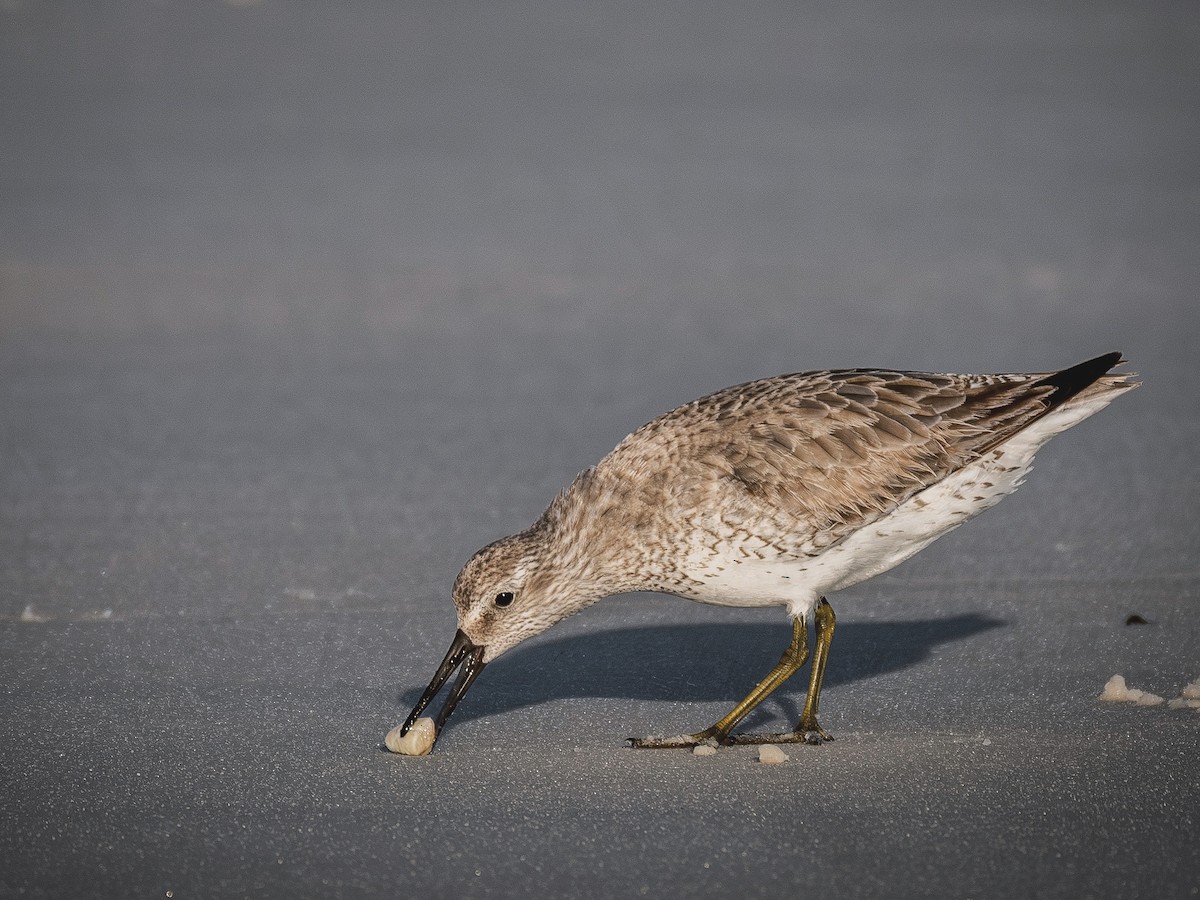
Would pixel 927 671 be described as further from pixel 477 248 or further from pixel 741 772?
pixel 477 248

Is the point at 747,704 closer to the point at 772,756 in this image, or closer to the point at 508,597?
the point at 772,756

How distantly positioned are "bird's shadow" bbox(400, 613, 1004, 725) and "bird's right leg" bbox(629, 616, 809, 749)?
0.90 ft

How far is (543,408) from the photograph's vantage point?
8.05 m

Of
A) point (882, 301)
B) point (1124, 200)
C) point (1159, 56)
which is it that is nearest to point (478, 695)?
point (882, 301)

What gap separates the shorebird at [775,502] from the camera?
195 inches

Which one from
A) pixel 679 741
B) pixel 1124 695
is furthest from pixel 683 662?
pixel 1124 695

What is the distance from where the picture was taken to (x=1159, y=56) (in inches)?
547

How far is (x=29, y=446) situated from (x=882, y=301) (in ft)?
16.8

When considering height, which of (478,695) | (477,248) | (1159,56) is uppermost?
(1159,56)

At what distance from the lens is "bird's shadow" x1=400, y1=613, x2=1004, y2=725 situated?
5328mm

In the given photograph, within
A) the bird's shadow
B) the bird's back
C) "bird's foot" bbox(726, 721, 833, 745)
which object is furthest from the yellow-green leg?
the bird's back

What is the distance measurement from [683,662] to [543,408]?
2723 mm

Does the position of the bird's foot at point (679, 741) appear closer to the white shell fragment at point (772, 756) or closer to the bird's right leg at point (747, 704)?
the bird's right leg at point (747, 704)

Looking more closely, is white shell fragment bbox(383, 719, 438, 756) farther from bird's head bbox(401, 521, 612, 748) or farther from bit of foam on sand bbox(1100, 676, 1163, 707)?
bit of foam on sand bbox(1100, 676, 1163, 707)
